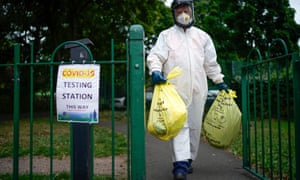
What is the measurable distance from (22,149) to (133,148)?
3979mm

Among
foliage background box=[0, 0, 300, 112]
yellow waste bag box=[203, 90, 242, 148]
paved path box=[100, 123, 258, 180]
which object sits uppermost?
foliage background box=[0, 0, 300, 112]

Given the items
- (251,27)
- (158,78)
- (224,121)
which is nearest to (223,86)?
(224,121)

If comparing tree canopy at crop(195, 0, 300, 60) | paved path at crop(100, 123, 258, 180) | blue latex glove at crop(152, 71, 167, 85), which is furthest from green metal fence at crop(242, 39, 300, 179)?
tree canopy at crop(195, 0, 300, 60)

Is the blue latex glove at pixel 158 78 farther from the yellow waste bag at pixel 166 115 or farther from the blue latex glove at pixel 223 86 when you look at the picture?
the blue latex glove at pixel 223 86

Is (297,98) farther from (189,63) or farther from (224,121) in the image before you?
(189,63)

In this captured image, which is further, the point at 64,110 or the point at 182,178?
the point at 182,178

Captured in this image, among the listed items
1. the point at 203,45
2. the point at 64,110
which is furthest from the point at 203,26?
the point at 64,110

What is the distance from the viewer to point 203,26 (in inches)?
843

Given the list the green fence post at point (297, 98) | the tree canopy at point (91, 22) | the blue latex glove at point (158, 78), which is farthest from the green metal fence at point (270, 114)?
the tree canopy at point (91, 22)

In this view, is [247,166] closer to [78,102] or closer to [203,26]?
[78,102]

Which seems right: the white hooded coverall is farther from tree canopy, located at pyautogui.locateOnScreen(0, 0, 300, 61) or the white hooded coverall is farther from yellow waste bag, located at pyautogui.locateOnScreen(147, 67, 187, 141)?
tree canopy, located at pyautogui.locateOnScreen(0, 0, 300, 61)

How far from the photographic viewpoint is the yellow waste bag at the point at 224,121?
12.7 ft

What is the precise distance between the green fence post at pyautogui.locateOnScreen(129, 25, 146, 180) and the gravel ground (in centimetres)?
154

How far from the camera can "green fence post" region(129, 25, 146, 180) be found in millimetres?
2570
